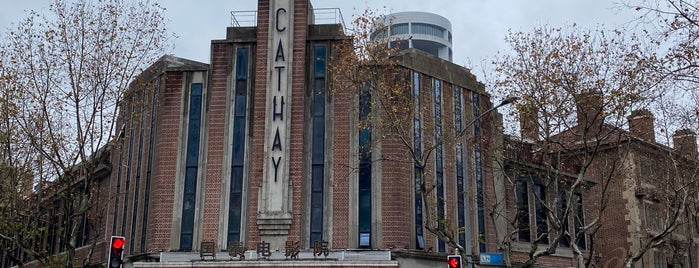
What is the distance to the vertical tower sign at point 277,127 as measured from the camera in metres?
28.4

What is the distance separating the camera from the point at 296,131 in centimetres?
2950

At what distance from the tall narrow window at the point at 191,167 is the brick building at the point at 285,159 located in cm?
4

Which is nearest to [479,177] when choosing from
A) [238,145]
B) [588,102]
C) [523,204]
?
[523,204]

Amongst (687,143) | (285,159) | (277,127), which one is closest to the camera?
(687,143)

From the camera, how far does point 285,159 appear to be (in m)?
29.0

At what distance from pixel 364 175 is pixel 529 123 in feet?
22.6

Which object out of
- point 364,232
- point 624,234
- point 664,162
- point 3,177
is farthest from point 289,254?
point 624,234

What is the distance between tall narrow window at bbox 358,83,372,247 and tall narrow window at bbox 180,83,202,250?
6032 mm

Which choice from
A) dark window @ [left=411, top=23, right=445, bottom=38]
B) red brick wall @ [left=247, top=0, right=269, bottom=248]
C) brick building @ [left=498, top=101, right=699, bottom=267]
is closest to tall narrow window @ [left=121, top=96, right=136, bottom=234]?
red brick wall @ [left=247, top=0, right=269, bottom=248]

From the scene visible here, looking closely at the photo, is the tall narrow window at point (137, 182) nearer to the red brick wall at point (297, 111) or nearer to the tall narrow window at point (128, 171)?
the tall narrow window at point (128, 171)

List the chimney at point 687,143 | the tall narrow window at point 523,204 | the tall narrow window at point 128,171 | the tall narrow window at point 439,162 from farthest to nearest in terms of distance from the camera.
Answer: the tall narrow window at point 523,204, the tall narrow window at point 128,171, the tall narrow window at point 439,162, the chimney at point 687,143

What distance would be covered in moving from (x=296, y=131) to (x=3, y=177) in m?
9.89

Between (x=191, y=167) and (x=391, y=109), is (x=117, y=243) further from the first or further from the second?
(x=191, y=167)

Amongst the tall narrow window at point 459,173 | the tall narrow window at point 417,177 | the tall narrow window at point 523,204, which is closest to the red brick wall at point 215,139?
the tall narrow window at point 417,177
